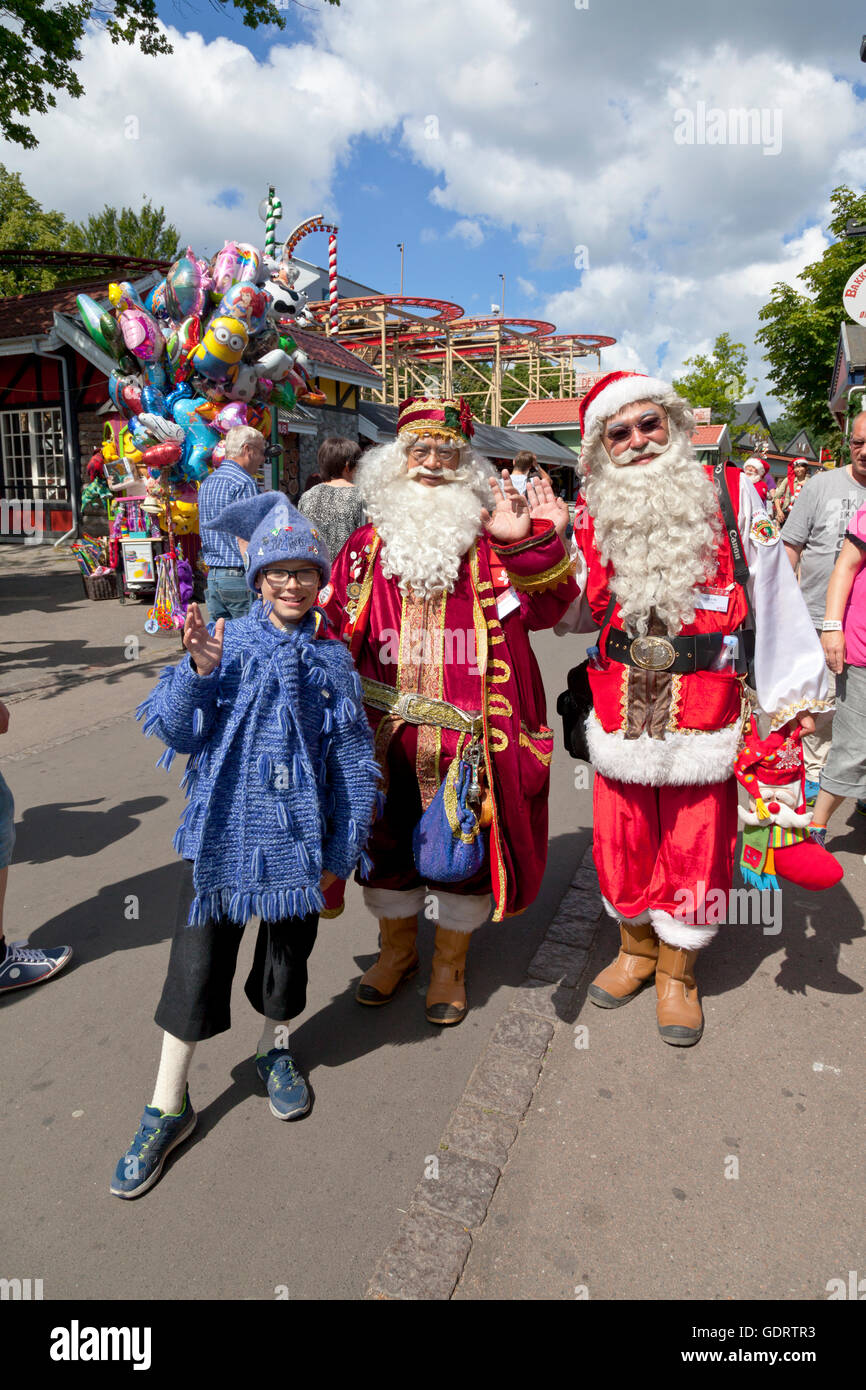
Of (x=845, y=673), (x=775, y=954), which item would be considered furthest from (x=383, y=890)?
(x=845, y=673)

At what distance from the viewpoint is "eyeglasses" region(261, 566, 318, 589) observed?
6.88 feet

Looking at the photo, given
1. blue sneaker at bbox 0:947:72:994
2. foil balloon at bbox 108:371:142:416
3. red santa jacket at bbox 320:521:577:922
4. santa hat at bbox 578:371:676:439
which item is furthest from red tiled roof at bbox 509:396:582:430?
blue sneaker at bbox 0:947:72:994

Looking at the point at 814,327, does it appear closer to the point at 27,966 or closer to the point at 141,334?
the point at 141,334

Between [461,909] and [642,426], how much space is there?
5.45 ft

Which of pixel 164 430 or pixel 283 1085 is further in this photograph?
pixel 164 430

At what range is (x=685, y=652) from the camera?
2602mm

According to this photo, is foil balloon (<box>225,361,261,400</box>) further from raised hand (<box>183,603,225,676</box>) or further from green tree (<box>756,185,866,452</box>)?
green tree (<box>756,185,866,452</box>)

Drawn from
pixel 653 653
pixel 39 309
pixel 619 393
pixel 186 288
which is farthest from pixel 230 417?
pixel 39 309

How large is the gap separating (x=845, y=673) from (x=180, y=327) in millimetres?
7148

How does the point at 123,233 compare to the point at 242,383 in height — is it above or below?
above

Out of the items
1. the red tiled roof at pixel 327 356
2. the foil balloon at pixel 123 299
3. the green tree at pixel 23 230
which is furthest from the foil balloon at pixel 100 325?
the green tree at pixel 23 230

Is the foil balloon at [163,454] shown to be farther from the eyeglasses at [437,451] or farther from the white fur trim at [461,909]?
the white fur trim at [461,909]

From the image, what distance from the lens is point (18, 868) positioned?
383 centimetres
